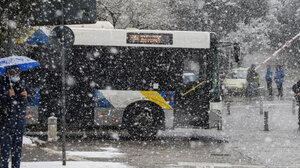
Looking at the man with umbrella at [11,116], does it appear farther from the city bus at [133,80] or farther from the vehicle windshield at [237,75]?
the vehicle windshield at [237,75]

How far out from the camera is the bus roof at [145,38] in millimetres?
15219

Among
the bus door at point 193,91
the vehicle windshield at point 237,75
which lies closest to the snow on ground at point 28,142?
A: the bus door at point 193,91

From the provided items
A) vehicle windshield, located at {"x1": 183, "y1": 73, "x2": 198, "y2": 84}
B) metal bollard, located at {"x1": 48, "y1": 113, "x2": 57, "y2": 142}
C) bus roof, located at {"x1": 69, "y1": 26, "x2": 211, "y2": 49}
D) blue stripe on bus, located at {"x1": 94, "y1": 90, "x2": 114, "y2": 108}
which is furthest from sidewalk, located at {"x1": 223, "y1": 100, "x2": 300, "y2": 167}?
metal bollard, located at {"x1": 48, "y1": 113, "x2": 57, "y2": 142}

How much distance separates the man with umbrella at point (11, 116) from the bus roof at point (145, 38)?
652cm

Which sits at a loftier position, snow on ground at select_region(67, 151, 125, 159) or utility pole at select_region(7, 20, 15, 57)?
utility pole at select_region(7, 20, 15, 57)

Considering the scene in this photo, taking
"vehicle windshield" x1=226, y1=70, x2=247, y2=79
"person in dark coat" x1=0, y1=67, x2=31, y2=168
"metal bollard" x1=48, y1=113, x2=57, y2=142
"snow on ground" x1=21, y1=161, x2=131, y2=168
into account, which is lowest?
"snow on ground" x1=21, y1=161, x2=131, y2=168

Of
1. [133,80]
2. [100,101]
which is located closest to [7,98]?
[100,101]

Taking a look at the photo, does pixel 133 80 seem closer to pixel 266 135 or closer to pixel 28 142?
pixel 28 142

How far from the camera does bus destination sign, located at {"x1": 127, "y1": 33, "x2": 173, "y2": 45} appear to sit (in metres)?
15.3

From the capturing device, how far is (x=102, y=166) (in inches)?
393

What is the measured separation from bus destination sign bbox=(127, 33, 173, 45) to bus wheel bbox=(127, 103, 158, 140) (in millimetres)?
1667

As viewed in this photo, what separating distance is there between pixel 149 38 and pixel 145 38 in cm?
11

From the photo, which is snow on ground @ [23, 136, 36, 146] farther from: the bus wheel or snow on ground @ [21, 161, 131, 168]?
snow on ground @ [21, 161, 131, 168]

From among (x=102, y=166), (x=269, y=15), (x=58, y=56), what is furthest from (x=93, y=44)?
(x=269, y=15)
